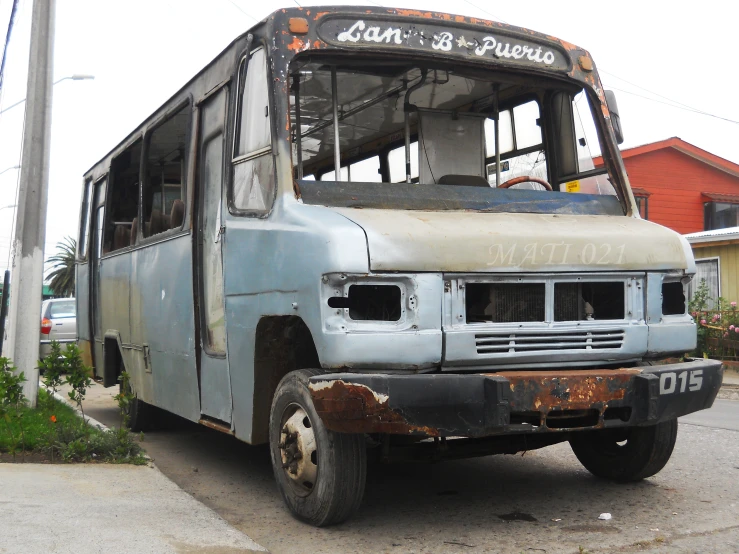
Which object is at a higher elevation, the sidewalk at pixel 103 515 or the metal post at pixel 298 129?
the metal post at pixel 298 129

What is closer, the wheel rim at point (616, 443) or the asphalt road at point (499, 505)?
the asphalt road at point (499, 505)

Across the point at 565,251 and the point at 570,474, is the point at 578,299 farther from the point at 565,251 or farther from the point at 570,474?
the point at 570,474

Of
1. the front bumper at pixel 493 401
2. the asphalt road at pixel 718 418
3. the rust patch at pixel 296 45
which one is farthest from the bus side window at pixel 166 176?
the asphalt road at pixel 718 418

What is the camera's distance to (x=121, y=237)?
9266 mm

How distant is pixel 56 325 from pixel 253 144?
14.0 meters

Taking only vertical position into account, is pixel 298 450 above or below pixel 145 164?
below

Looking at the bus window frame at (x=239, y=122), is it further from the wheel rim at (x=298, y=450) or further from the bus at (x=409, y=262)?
the wheel rim at (x=298, y=450)

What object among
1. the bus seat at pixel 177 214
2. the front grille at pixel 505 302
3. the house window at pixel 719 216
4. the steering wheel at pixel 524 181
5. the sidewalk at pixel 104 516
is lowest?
the sidewalk at pixel 104 516

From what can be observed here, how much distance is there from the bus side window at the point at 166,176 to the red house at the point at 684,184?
20423mm

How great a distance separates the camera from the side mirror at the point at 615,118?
6254mm

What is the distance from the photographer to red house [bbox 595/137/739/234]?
26859mm

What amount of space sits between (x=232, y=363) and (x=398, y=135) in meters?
1.99

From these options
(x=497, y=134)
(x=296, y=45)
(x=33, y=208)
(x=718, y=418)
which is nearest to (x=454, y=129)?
(x=497, y=134)

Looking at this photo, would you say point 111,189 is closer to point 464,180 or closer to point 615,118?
point 464,180
